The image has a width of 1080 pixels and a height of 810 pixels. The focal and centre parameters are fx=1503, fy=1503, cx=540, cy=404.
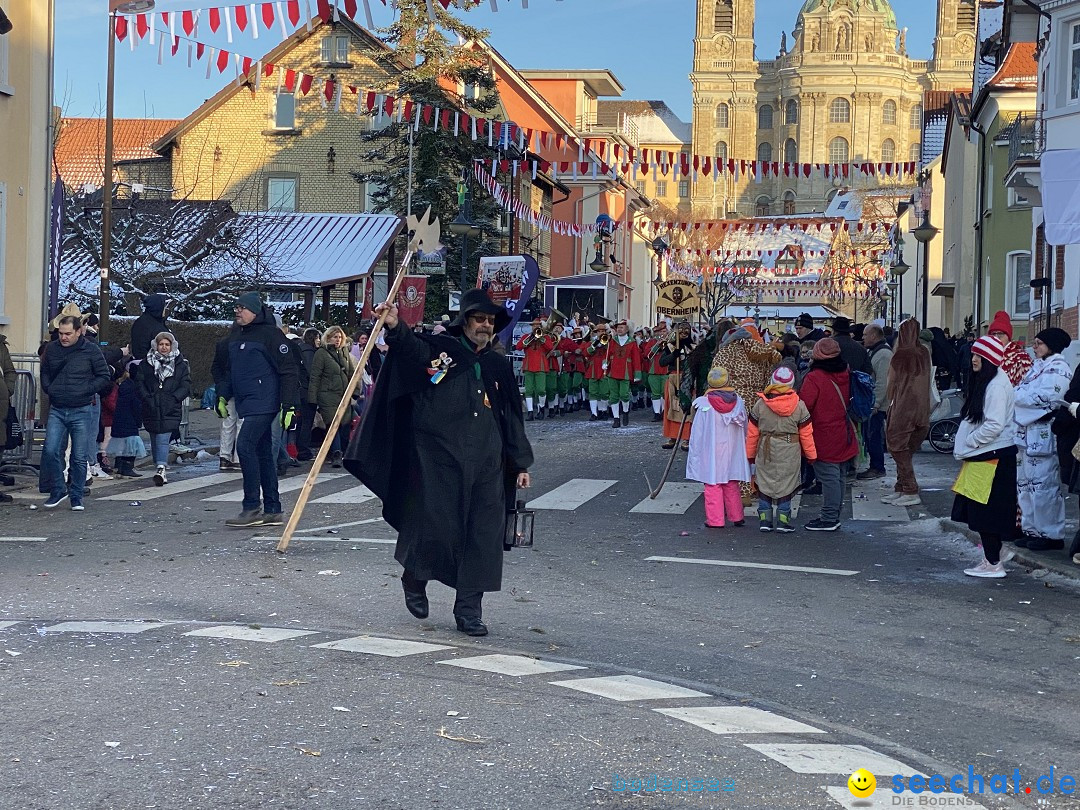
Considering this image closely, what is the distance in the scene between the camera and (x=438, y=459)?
25.4 feet

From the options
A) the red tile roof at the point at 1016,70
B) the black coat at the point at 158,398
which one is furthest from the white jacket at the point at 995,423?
the red tile roof at the point at 1016,70

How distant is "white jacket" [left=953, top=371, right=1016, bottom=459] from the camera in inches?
399

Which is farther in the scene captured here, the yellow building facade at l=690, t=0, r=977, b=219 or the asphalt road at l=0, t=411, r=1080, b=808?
the yellow building facade at l=690, t=0, r=977, b=219

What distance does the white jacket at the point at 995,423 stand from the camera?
33.3ft

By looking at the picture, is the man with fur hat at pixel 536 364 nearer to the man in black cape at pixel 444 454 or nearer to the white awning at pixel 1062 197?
the white awning at pixel 1062 197

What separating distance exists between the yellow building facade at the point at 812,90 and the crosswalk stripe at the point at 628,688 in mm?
148491

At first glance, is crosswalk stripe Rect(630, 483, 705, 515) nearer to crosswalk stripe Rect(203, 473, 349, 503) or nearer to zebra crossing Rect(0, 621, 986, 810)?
crosswalk stripe Rect(203, 473, 349, 503)

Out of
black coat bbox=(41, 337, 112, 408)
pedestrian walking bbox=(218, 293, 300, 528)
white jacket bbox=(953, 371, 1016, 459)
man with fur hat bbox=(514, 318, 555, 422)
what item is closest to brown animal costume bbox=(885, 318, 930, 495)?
white jacket bbox=(953, 371, 1016, 459)

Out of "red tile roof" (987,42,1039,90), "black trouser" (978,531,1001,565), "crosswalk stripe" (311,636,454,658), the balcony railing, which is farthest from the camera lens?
"red tile roof" (987,42,1039,90)

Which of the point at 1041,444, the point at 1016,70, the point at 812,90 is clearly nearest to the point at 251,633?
the point at 1041,444

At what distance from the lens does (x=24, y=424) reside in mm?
15938

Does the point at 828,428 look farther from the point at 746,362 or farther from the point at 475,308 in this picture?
the point at 475,308

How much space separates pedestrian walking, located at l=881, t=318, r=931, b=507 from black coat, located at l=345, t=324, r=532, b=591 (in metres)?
7.98

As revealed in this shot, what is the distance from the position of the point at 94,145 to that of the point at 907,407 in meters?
50.7
